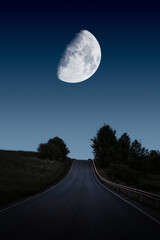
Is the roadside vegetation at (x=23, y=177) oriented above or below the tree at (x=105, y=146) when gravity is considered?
below

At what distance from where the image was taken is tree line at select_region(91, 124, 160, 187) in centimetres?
4496

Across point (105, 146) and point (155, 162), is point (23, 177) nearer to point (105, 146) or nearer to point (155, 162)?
point (105, 146)

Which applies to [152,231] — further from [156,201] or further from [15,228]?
[156,201]

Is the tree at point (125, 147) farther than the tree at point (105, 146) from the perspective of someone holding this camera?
Yes

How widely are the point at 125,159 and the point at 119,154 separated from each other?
1796cm

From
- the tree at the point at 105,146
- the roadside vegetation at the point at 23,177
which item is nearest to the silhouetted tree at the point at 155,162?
the tree at the point at 105,146

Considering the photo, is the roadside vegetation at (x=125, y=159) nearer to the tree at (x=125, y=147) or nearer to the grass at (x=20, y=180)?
the tree at (x=125, y=147)

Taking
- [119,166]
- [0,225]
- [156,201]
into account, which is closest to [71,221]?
[0,225]

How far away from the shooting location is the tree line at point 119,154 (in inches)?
1770

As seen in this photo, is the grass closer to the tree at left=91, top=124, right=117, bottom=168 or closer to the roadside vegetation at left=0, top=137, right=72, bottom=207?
the roadside vegetation at left=0, top=137, right=72, bottom=207

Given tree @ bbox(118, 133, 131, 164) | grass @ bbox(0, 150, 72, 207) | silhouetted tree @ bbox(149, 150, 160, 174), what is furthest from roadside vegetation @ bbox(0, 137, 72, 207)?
silhouetted tree @ bbox(149, 150, 160, 174)

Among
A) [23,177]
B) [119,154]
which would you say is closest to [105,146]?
[119,154]

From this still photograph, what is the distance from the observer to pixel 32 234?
4301mm

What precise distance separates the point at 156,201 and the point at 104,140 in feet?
131
